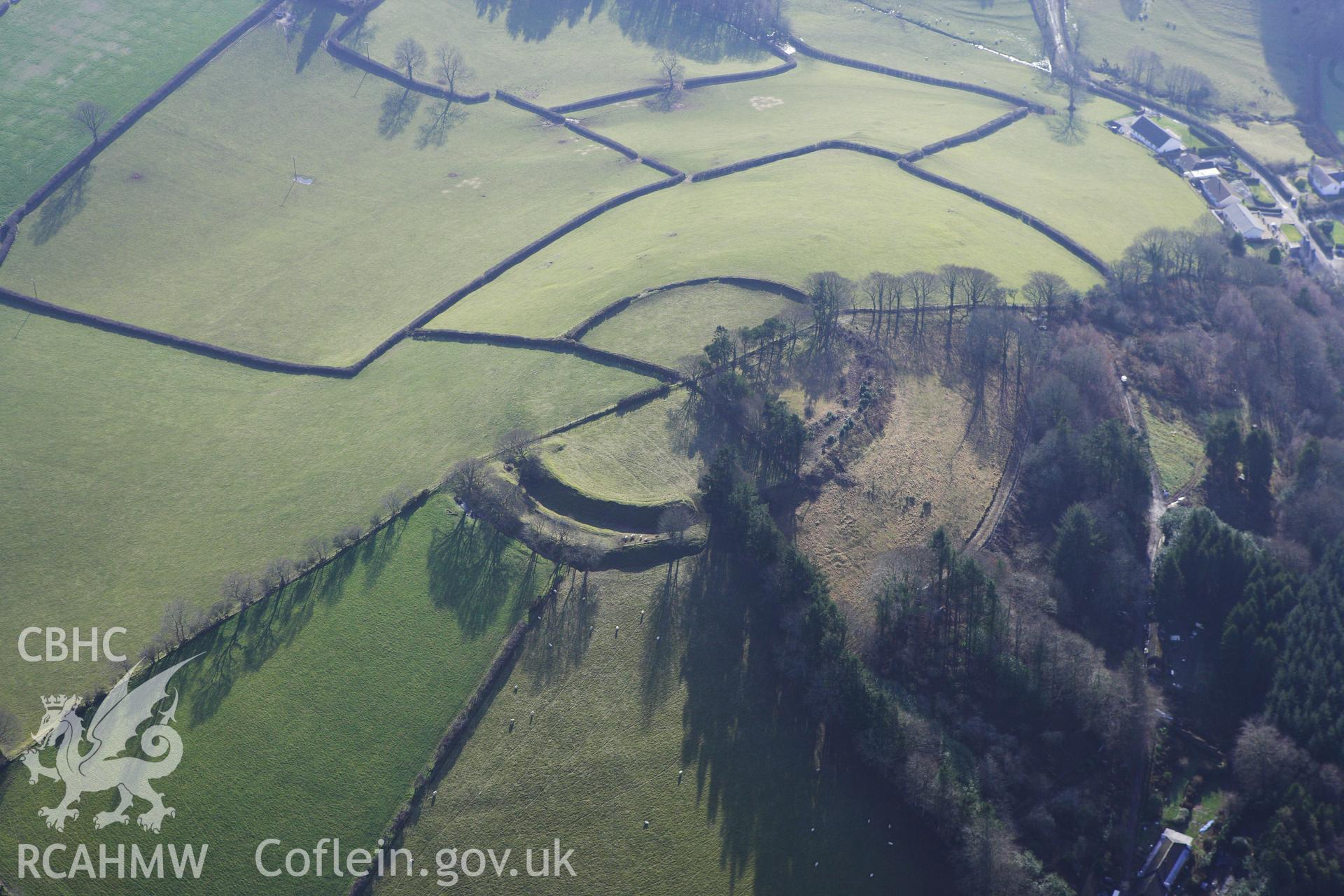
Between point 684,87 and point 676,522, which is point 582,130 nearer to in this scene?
point 684,87

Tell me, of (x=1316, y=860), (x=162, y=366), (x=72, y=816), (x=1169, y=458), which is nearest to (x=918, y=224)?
(x=1169, y=458)

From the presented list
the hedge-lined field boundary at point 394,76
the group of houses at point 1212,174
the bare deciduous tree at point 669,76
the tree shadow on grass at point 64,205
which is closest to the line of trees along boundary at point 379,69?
the hedge-lined field boundary at point 394,76

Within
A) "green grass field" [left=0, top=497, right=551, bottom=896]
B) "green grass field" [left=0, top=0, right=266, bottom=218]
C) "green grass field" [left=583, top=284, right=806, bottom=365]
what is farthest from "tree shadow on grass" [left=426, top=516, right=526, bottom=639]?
"green grass field" [left=0, top=0, right=266, bottom=218]

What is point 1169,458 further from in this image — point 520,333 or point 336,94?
point 336,94

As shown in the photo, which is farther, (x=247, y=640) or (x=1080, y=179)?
(x=1080, y=179)

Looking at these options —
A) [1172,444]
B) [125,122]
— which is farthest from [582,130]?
[1172,444]
